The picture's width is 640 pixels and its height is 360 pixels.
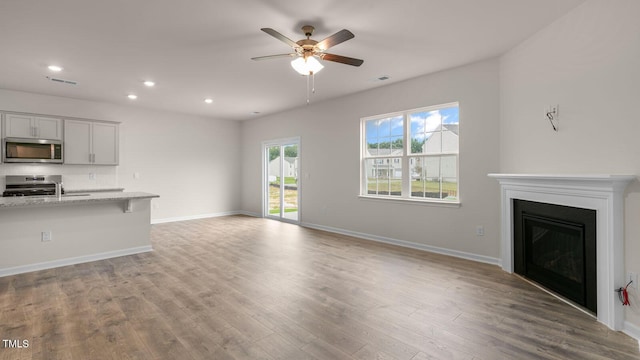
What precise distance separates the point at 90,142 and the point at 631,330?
820cm

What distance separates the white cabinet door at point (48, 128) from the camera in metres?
5.43

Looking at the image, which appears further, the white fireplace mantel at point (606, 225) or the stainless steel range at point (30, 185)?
the stainless steel range at point (30, 185)

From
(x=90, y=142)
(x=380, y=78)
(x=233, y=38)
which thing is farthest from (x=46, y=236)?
(x=380, y=78)

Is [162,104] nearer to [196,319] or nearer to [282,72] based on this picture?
[282,72]

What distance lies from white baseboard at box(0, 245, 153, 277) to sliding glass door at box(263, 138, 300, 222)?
335 centimetres

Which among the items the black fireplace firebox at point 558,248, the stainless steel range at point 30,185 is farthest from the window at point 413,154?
the stainless steel range at point 30,185

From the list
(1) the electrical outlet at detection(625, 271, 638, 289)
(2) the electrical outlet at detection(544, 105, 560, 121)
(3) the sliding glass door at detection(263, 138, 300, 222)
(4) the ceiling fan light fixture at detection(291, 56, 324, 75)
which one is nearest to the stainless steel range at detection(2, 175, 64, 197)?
(3) the sliding glass door at detection(263, 138, 300, 222)

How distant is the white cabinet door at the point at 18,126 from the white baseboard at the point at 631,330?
8517mm

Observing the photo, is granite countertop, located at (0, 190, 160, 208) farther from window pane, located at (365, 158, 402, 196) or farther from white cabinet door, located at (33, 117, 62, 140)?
A: window pane, located at (365, 158, 402, 196)

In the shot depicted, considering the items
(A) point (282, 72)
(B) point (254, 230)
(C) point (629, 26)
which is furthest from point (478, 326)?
(B) point (254, 230)

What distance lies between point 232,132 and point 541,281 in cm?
771

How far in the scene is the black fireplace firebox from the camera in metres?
2.58

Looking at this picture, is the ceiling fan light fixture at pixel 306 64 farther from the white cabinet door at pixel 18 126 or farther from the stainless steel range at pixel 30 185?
the white cabinet door at pixel 18 126

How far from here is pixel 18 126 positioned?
528 cm
